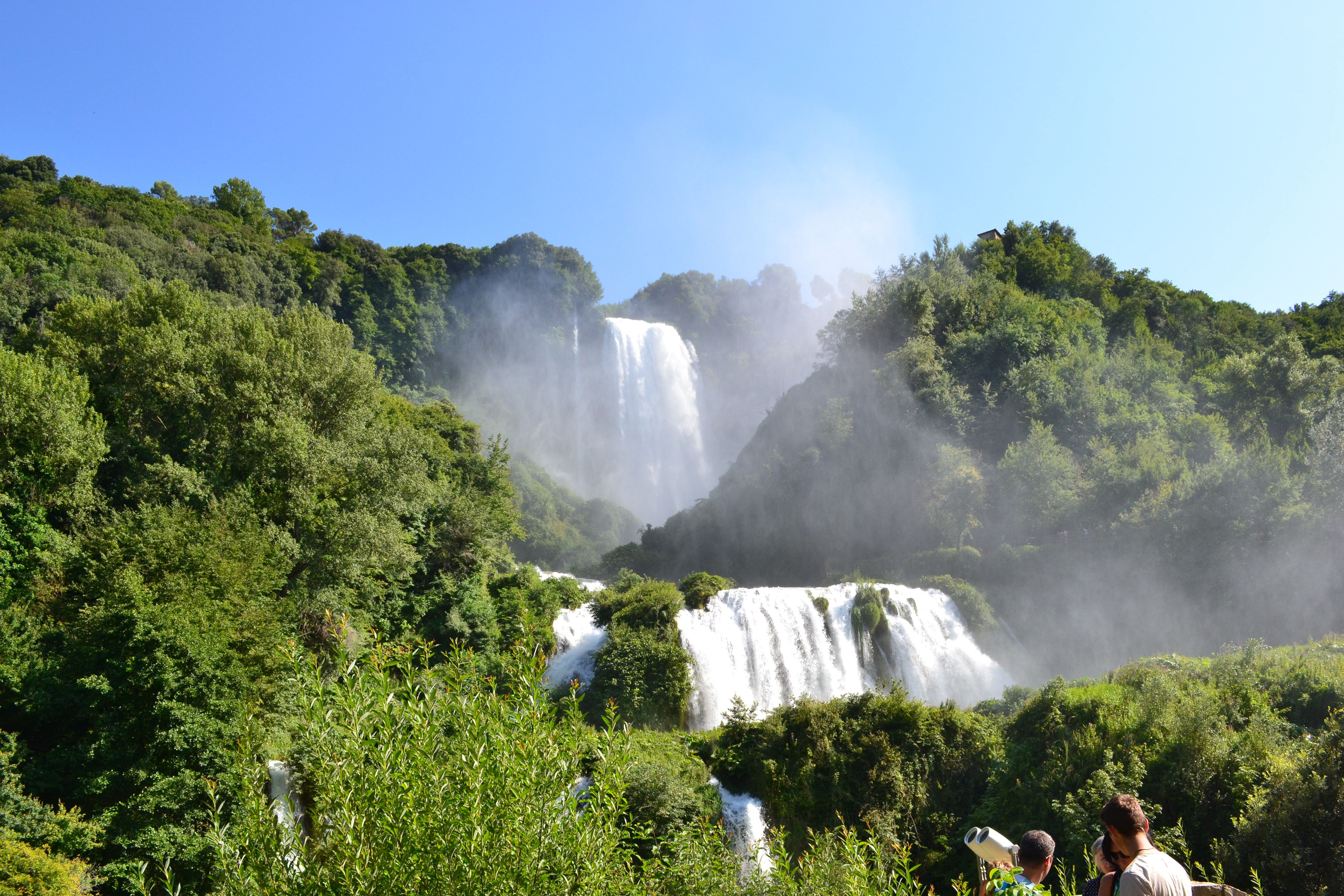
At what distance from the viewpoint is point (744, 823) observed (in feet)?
49.9

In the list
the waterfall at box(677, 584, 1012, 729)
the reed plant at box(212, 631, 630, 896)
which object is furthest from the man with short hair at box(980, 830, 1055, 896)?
the waterfall at box(677, 584, 1012, 729)

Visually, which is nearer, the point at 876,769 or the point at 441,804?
the point at 441,804

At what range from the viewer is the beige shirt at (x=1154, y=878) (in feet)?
11.9

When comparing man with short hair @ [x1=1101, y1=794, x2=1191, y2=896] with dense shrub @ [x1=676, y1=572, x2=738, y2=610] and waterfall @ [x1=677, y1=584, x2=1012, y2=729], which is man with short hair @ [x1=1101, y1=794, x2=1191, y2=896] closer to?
waterfall @ [x1=677, y1=584, x2=1012, y2=729]

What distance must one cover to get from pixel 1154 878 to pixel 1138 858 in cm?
14

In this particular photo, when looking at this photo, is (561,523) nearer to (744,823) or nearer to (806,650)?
(806,650)

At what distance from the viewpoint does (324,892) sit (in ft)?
16.0

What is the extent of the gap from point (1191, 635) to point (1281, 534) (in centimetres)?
468

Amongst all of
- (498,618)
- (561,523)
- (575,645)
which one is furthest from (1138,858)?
(561,523)

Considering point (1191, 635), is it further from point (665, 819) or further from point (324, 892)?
point (324, 892)

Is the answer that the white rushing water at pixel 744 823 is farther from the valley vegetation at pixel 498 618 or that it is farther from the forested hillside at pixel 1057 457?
the forested hillside at pixel 1057 457

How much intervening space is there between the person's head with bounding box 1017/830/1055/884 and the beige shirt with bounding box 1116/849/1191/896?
35 centimetres

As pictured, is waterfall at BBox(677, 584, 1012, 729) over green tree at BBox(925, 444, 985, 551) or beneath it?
beneath

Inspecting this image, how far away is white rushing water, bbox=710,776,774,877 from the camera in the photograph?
14617mm
